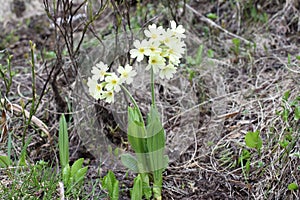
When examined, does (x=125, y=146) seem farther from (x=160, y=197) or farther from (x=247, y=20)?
(x=247, y=20)

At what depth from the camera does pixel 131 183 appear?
2059 millimetres

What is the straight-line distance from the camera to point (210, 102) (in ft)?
8.42

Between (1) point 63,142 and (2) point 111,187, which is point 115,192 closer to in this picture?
(2) point 111,187

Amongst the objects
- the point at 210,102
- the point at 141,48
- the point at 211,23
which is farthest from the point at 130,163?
the point at 211,23

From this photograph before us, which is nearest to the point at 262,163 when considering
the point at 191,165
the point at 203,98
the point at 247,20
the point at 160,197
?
the point at 191,165

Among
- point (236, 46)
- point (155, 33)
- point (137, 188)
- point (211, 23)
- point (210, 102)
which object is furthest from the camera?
point (211, 23)

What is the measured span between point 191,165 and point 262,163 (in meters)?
0.32

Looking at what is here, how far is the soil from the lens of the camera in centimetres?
206

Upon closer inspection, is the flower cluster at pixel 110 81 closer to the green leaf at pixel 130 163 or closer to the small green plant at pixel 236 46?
the green leaf at pixel 130 163

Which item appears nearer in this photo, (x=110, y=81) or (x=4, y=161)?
(x=110, y=81)

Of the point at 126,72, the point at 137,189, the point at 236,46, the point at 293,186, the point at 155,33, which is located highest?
the point at 155,33

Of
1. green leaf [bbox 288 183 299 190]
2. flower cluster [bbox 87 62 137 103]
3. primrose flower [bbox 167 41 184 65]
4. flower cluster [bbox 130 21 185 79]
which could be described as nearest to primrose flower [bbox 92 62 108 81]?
flower cluster [bbox 87 62 137 103]

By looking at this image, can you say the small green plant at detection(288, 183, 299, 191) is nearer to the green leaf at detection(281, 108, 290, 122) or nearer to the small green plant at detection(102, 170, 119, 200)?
the green leaf at detection(281, 108, 290, 122)

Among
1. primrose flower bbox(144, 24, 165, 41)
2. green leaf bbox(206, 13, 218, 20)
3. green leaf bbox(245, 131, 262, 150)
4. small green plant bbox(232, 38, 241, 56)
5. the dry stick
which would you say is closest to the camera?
primrose flower bbox(144, 24, 165, 41)
